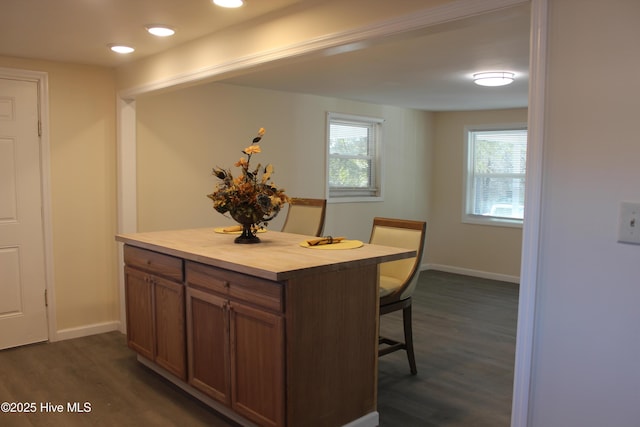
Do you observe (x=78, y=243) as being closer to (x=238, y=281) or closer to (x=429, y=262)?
(x=238, y=281)

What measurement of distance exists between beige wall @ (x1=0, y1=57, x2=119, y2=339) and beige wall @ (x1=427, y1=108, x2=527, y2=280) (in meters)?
4.44

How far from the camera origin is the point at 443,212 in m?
7.15

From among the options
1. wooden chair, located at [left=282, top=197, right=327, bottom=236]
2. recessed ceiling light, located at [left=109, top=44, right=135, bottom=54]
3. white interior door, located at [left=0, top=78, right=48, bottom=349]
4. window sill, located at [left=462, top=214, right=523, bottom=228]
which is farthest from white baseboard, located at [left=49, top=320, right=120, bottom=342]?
window sill, located at [left=462, top=214, right=523, bottom=228]

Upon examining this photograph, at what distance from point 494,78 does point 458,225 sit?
3.04 m

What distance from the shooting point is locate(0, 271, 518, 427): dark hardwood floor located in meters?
2.81

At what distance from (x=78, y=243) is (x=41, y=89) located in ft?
4.05

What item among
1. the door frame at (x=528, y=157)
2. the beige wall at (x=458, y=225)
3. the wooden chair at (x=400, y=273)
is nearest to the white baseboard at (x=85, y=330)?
the wooden chair at (x=400, y=273)

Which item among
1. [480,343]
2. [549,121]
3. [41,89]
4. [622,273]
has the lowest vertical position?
[480,343]

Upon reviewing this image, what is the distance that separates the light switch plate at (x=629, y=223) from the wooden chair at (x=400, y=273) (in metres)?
1.58

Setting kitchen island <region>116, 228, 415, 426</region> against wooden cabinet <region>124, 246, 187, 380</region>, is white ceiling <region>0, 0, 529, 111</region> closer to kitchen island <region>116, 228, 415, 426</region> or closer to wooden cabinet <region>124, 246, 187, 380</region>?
kitchen island <region>116, 228, 415, 426</region>

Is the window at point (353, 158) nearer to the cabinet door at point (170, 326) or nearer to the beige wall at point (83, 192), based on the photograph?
the beige wall at point (83, 192)

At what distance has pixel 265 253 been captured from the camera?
2.68 metres

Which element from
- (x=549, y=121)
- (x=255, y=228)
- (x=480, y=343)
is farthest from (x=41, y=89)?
(x=480, y=343)

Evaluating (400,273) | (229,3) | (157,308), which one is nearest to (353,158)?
(400,273)
